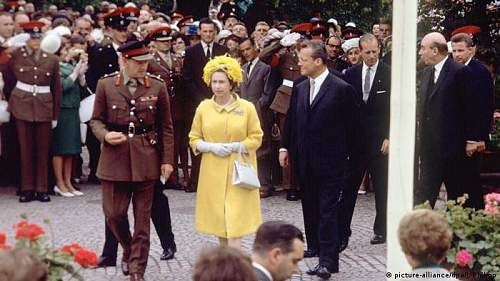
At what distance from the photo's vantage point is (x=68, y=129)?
1424cm

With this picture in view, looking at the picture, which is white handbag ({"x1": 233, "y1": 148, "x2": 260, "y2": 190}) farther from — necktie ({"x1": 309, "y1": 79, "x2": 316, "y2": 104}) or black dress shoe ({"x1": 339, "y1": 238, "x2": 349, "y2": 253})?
black dress shoe ({"x1": 339, "y1": 238, "x2": 349, "y2": 253})

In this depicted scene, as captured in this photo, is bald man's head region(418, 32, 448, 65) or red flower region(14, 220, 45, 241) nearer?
red flower region(14, 220, 45, 241)

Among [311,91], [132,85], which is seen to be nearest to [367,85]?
[311,91]

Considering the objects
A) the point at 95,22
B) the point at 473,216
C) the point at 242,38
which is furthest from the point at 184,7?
the point at 473,216

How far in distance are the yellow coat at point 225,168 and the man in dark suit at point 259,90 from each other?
15.3 ft

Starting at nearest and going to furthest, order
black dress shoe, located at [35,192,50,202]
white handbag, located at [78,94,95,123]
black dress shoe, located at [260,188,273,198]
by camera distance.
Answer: black dress shoe, located at [35,192,50,202] < black dress shoe, located at [260,188,273,198] < white handbag, located at [78,94,95,123]

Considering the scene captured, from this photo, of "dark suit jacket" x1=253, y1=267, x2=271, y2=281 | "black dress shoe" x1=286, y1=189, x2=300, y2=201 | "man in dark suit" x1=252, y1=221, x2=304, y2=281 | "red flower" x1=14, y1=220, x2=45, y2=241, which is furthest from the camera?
"black dress shoe" x1=286, y1=189, x2=300, y2=201

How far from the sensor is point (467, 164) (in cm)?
1016

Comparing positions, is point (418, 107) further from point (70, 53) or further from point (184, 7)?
point (184, 7)

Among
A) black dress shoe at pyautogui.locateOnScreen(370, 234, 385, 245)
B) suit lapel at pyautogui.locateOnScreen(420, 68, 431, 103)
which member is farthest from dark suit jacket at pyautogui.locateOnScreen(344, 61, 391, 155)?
black dress shoe at pyautogui.locateOnScreen(370, 234, 385, 245)

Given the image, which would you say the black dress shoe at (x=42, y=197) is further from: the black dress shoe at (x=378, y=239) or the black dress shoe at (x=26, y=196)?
the black dress shoe at (x=378, y=239)

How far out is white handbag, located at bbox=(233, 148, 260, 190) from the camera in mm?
9195

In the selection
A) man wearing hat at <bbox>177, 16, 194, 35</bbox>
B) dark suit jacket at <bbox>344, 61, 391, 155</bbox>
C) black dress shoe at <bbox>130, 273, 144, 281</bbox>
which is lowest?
black dress shoe at <bbox>130, 273, 144, 281</bbox>

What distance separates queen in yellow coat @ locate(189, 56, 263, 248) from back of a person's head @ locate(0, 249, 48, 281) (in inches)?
179
